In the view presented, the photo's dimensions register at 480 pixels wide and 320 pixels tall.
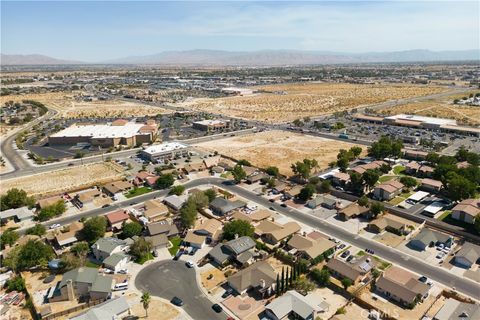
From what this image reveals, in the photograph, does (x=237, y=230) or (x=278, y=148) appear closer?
(x=237, y=230)

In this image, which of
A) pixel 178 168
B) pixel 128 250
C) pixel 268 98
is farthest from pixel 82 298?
pixel 268 98

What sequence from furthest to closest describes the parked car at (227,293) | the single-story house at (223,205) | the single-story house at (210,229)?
the single-story house at (223,205)
the single-story house at (210,229)
the parked car at (227,293)

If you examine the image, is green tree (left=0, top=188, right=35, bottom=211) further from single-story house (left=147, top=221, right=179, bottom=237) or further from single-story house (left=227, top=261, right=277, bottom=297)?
single-story house (left=227, top=261, right=277, bottom=297)

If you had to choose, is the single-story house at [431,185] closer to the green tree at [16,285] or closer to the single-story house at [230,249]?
the single-story house at [230,249]

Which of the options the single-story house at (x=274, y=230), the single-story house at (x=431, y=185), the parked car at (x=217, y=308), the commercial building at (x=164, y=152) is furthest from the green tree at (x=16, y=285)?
the single-story house at (x=431, y=185)

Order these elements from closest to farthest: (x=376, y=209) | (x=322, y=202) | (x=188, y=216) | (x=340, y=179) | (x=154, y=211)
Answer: (x=188, y=216) → (x=376, y=209) → (x=154, y=211) → (x=322, y=202) → (x=340, y=179)

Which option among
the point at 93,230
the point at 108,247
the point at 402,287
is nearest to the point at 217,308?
the point at 108,247

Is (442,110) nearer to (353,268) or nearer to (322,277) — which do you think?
(353,268)
